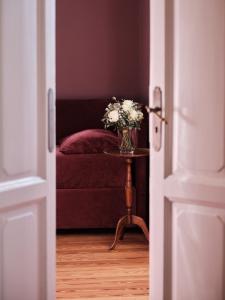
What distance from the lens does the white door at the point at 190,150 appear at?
84.0 inches

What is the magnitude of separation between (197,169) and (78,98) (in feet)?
11.7

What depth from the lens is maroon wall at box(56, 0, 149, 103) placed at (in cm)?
557

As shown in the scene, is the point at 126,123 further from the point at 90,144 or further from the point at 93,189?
the point at 93,189

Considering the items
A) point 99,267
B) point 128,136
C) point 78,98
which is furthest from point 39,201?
point 78,98

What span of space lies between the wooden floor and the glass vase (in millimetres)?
664

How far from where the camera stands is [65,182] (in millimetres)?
4418

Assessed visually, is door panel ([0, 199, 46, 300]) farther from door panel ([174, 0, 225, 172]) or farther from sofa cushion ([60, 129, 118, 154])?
sofa cushion ([60, 129, 118, 154])

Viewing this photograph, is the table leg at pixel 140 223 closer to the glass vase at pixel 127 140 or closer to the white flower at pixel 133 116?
the glass vase at pixel 127 140

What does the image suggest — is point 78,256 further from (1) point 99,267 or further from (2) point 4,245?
(2) point 4,245

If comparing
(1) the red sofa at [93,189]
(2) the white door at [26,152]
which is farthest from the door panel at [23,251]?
(1) the red sofa at [93,189]

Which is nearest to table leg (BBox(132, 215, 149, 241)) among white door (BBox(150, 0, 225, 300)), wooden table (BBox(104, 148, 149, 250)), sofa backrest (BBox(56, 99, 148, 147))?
wooden table (BBox(104, 148, 149, 250))

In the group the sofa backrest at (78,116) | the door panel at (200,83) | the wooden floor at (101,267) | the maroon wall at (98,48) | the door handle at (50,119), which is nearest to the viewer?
the door panel at (200,83)

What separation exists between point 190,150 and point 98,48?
3558 millimetres

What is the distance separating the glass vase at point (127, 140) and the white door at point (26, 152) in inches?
73.7
